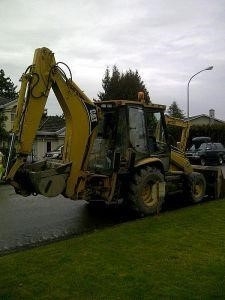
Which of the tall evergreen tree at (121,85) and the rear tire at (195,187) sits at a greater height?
the tall evergreen tree at (121,85)

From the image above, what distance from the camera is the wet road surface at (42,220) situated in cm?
1017

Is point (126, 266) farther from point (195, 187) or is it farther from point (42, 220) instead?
point (195, 187)

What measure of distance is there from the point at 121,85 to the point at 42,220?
159ft

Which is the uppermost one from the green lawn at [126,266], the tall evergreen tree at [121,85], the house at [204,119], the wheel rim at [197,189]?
the tall evergreen tree at [121,85]

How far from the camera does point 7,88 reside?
75000 millimetres

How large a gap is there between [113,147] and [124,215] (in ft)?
6.02

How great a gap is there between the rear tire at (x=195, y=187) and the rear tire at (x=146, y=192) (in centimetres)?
176

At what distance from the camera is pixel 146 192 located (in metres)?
Answer: 12.6

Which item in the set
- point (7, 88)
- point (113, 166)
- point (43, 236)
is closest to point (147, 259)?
point (43, 236)

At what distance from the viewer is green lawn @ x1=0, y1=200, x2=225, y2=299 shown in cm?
630

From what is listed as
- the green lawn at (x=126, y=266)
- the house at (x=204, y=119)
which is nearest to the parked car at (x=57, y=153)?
the green lawn at (x=126, y=266)

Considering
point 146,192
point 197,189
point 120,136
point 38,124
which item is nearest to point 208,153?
point 197,189

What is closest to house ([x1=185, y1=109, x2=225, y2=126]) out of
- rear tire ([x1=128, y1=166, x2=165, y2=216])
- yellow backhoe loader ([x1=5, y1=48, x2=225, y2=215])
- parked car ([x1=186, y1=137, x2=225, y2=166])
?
parked car ([x1=186, y1=137, x2=225, y2=166])

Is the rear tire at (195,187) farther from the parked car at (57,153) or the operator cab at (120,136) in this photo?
the parked car at (57,153)
